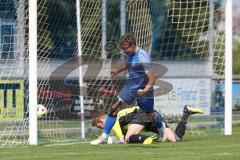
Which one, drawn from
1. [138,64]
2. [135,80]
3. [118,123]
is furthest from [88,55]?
[138,64]

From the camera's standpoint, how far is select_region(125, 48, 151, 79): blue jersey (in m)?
13.8

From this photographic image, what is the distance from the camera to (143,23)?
58.9ft

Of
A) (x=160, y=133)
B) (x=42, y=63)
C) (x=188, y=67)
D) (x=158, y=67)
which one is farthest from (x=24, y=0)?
(x=188, y=67)

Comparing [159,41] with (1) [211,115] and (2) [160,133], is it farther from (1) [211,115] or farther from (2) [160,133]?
(2) [160,133]

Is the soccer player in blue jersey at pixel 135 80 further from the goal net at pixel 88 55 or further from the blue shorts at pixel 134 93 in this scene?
the goal net at pixel 88 55

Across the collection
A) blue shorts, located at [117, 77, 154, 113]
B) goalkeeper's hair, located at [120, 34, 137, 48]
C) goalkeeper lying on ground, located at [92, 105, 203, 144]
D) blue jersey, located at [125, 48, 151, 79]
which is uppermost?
goalkeeper's hair, located at [120, 34, 137, 48]

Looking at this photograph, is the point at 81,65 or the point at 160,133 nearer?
the point at 160,133

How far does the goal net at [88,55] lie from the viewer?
16.1 metres

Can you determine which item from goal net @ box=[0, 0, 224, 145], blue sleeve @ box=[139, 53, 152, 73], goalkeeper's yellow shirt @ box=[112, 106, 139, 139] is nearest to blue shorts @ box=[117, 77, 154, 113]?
blue sleeve @ box=[139, 53, 152, 73]

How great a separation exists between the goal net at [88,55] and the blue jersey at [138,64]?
86.9 inches

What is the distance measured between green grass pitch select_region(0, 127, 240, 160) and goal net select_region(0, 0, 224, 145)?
195cm

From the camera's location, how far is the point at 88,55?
1806 centimetres

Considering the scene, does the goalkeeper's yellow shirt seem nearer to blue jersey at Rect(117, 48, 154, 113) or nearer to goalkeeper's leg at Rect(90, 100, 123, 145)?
goalkeeper's leg at Rect(90, 100, 123, 145)

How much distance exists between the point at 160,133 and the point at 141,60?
1.60m
